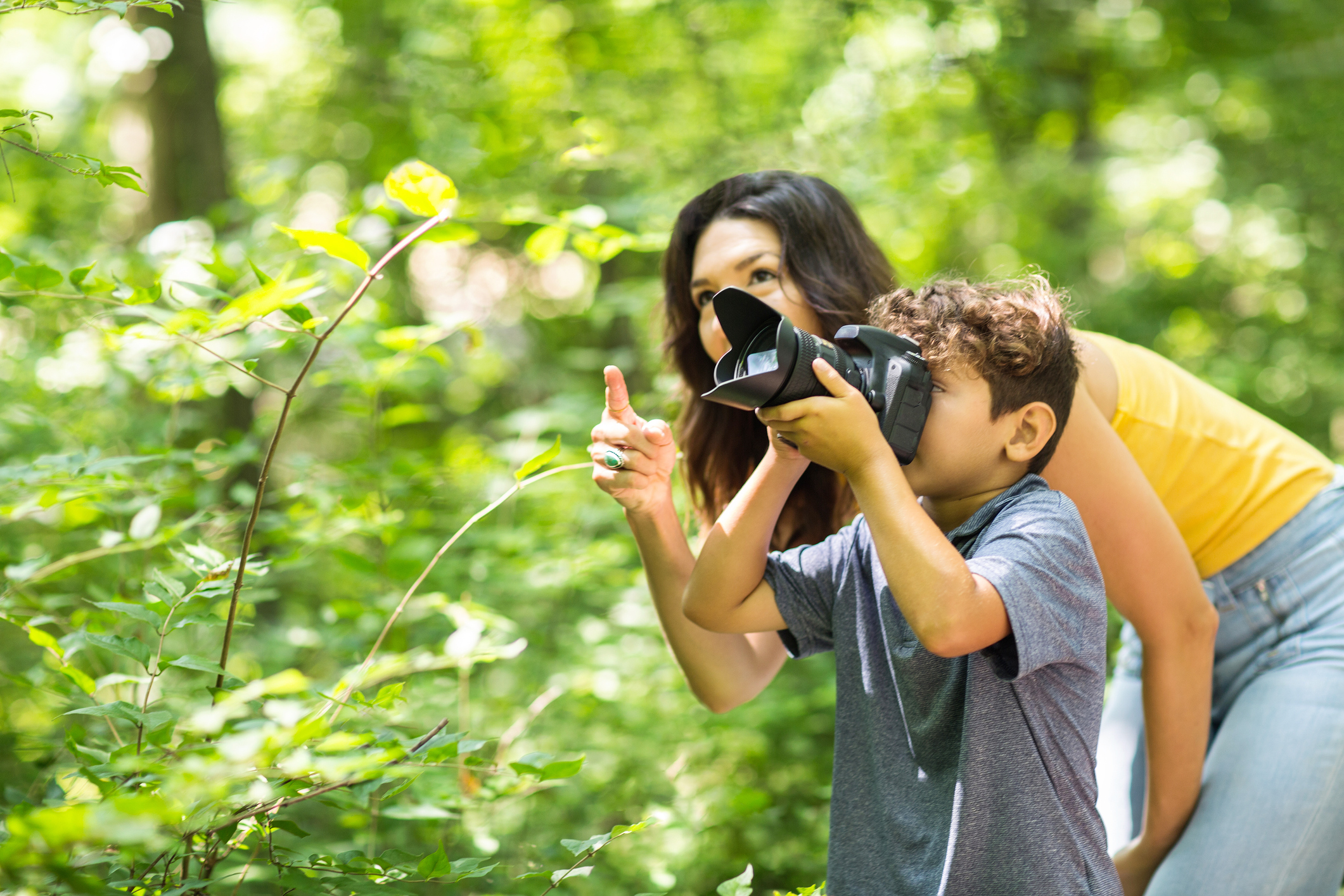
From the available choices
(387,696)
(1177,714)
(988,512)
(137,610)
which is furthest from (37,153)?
(1177,714)

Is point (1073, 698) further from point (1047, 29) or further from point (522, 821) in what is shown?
point (1047, 29)

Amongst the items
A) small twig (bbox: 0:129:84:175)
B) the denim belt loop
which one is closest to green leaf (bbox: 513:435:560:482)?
small twig (bbox: 0:129:84:175)

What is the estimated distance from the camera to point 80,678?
1140mm

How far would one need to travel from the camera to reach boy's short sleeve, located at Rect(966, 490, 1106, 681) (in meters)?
1.01

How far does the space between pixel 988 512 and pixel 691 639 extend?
1.86ft

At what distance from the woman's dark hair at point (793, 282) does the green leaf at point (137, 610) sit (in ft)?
3.21

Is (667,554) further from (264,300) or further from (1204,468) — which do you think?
(1204,468)

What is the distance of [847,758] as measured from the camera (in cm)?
128

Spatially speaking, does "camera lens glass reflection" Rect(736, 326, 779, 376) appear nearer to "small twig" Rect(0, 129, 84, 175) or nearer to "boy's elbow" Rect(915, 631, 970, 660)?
"boy's elbow" Rect(915, 631, 970, 660)

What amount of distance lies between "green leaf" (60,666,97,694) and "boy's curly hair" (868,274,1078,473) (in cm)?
111

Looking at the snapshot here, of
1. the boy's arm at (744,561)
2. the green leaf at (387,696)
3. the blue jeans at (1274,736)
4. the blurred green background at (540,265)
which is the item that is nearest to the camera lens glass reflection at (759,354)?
the boy's arm at (744,561)

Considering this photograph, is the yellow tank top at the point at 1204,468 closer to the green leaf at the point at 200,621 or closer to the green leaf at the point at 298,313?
the green leaf at the point at 298,313

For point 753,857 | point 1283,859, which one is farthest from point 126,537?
point 1283,859

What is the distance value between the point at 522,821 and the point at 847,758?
1.36 m
